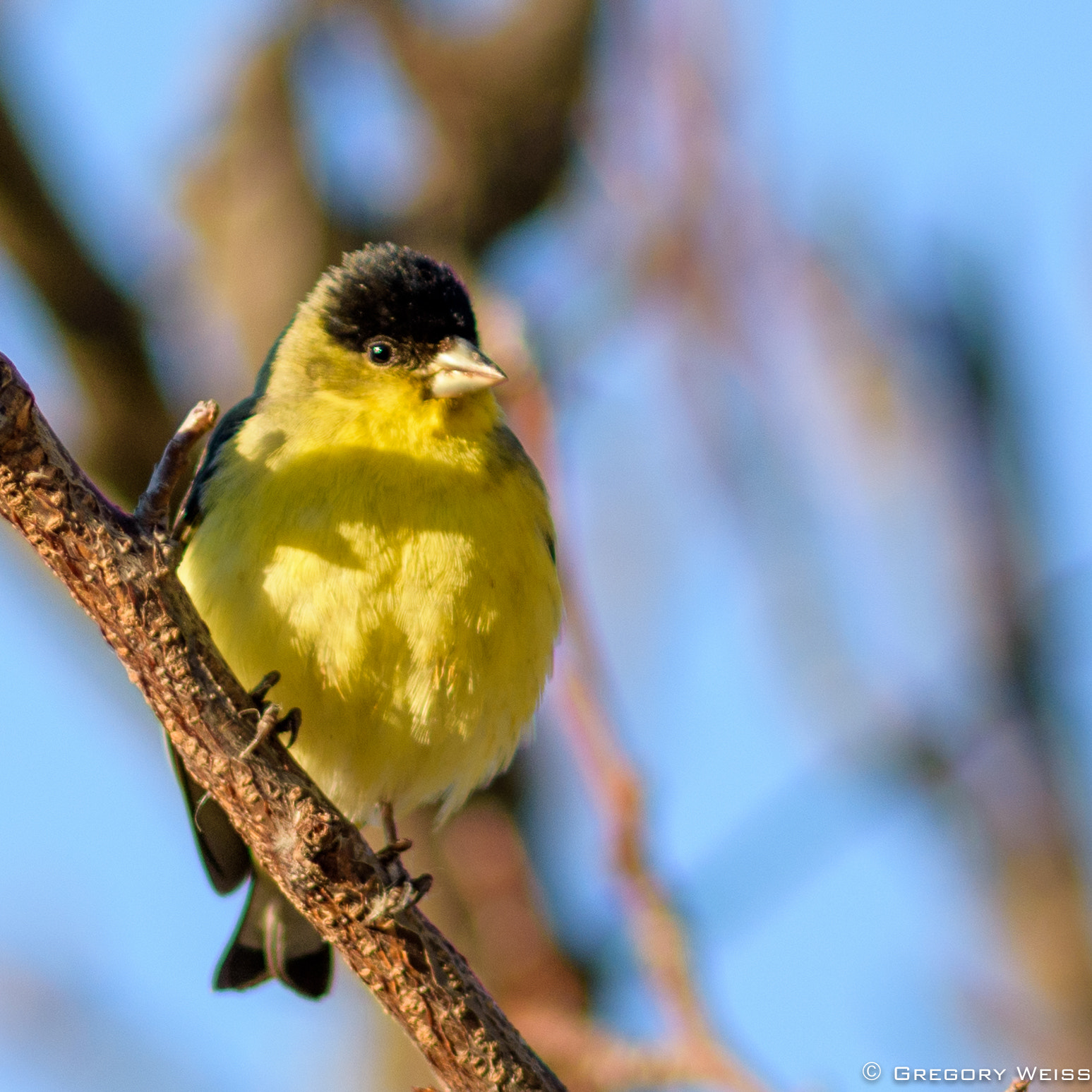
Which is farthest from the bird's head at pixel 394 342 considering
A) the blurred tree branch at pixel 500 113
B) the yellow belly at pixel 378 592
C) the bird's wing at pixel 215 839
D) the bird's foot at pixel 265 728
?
the blurred tree branch at pixel 500 113

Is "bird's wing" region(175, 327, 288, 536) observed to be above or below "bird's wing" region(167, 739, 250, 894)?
above

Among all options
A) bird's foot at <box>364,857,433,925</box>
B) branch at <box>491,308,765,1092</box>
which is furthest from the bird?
bird's foot at <box>364,857,433,925</box>

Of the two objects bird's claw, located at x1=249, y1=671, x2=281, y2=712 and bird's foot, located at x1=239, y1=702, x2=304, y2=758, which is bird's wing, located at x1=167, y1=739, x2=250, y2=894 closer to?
bird's claw, located at x1=249, y1=671, x2=281, y2=712

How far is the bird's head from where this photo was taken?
14.6 feet

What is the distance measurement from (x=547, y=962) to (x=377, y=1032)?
2.31 meters

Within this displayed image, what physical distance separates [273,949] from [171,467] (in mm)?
2446

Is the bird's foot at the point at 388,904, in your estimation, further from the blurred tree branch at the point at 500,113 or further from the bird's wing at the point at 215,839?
the blurred tree branch at the point at 500,113

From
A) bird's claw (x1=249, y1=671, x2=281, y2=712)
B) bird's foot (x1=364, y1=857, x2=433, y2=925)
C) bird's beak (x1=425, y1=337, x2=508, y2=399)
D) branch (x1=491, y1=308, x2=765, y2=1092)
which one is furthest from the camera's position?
bird's beak (x1=425, y1=337, x2=508, y2=399)

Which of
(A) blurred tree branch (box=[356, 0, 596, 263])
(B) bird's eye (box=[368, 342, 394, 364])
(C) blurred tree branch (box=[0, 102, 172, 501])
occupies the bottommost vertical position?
(B) bird's eye (box=[368, 342, 394, 364])

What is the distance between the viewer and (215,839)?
457 centimetres

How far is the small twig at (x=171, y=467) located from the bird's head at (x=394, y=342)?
1.38 meters

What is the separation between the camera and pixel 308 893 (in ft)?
11.0

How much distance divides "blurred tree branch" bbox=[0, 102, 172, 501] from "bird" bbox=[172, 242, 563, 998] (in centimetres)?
155

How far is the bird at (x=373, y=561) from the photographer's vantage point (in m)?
3.98
